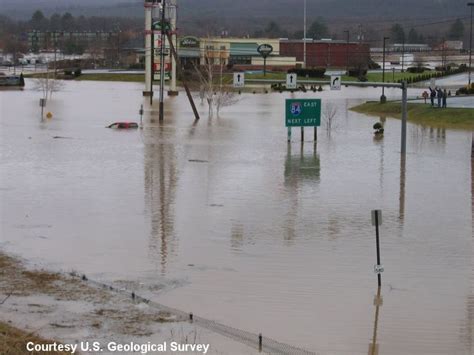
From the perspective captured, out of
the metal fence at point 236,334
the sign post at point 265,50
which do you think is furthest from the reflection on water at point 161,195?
the sign post at point 265,50

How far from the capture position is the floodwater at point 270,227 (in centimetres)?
1576

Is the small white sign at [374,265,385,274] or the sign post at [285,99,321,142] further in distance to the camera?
the sign post at [285,99,321,142]

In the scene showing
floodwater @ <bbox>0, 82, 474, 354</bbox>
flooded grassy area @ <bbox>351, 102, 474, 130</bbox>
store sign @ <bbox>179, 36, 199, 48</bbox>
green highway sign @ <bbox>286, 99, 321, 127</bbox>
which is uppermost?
store sign @ <bbox>179, 36, 199, 48</bbox>

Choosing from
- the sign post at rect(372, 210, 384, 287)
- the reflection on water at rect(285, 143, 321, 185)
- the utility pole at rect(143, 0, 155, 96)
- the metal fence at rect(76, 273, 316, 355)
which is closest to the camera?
the metal fence at rect(76, 273, 316, 355)

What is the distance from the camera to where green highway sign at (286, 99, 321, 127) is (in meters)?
41.4

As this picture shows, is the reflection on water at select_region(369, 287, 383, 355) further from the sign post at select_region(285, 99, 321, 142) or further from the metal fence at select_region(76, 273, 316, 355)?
the sign post at select_region(285, 99, 321, 142)

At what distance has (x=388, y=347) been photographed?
14273mm

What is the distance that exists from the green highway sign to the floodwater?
0.87m

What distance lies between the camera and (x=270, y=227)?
22.6 meters

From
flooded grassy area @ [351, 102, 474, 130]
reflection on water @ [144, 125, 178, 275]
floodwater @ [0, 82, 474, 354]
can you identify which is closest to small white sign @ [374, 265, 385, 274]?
floodwater @ [0, 82, 474, 354]

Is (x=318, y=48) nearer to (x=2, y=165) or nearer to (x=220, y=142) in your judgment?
(x=220, y=142)

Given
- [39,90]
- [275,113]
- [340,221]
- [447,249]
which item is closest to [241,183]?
[340,221]

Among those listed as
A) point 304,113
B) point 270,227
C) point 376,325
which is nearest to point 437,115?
point 304,113

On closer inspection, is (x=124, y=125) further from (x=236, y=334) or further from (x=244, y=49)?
(x=244, y=49)
